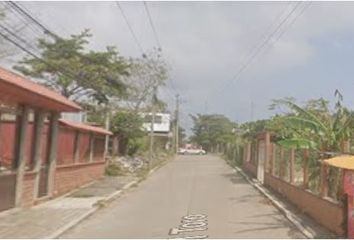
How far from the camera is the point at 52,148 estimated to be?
20.7 metres

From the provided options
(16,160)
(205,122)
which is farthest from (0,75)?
(205,122)

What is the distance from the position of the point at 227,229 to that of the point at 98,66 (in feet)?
108

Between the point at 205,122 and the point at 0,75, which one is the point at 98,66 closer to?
the point at 0,75

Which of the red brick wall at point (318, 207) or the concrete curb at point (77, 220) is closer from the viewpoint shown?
the concrete curb at point (77, 220)

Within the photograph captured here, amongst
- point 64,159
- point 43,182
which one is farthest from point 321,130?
point 64,159

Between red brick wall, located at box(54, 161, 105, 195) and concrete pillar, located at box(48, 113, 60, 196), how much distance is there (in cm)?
63

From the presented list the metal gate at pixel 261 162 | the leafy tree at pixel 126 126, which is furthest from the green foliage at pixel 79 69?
the metal gate at pixel 261 162

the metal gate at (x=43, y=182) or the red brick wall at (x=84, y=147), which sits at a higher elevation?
the red brick wall at (x=84, y=147)

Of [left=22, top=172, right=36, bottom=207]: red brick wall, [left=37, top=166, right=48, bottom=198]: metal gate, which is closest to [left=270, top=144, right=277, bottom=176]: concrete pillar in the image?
[left=37, top=166, right=48, bottom=198]: metal gate

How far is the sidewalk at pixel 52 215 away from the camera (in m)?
13.1

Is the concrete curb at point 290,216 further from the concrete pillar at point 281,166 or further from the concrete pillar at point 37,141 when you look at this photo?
the concrete pillar at point 37,141

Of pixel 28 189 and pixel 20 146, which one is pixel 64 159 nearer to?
pixel 28 189

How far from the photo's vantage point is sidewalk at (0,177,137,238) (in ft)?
42.9

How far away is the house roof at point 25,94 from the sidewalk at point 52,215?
113 inches
